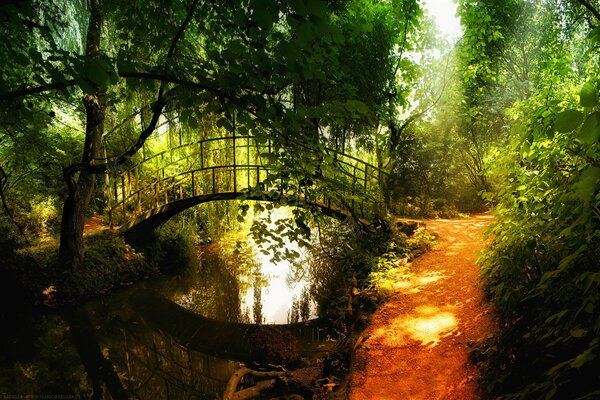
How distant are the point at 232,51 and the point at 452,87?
10.6 m

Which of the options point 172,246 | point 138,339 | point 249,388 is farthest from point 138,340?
point 172,246

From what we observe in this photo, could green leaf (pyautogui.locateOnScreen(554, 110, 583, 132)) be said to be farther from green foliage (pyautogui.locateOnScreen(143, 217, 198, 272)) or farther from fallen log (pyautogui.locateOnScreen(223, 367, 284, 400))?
green foliage (pyautogui.locateOnScreen(143, 217, 198, 272))

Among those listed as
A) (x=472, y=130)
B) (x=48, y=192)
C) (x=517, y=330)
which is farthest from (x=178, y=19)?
(x=472, y=130)

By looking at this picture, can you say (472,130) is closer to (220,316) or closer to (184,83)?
(220,316)

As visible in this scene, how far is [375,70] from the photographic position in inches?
355

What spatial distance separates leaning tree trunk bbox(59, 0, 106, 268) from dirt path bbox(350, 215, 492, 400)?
630cm

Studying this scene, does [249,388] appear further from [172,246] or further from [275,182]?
[172,246]

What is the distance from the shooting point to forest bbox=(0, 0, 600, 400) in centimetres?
219

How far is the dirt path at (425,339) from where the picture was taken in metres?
3.62

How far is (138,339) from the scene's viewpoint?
639 centimetres

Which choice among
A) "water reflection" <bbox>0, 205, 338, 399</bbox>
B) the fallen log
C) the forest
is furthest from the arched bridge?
the fallen log

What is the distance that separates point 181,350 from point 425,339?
4244 millimetres

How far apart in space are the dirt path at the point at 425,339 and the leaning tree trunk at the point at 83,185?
6.30 meters

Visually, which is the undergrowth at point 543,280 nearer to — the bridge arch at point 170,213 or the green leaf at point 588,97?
the green leaf at point 588,97
